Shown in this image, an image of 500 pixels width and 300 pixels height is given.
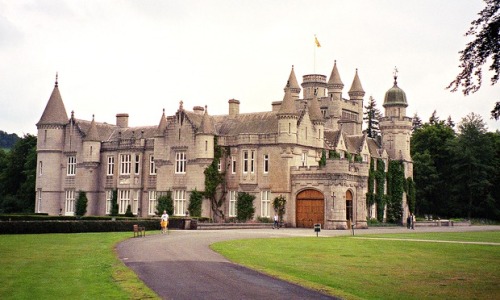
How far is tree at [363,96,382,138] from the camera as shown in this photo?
389ft

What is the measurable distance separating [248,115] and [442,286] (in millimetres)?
45918

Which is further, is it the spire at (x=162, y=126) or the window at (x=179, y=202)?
the spire at (x=162, y=126)

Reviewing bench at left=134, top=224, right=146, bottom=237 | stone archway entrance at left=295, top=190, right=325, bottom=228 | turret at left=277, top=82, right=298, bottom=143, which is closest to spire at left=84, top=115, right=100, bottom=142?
turret at left=277, top=82, right=298, bottom=143

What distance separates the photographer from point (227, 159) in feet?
206

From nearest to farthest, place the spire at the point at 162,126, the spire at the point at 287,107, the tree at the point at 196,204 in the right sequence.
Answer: the spire at the point at 287,107, the tree at the point at 196,204, the spire at the point at 162,126

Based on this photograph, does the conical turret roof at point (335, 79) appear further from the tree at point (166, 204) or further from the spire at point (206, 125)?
the tree at point (166, 204)

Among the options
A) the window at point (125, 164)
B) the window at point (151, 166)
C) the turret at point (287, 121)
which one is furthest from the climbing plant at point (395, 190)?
the window at point (125, 164)

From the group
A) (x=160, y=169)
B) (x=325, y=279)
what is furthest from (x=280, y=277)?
(x=160, y=169)

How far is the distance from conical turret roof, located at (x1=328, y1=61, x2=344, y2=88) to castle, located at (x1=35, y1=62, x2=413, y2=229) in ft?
43.5

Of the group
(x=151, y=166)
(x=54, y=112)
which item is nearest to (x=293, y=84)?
(x=151, y=166)

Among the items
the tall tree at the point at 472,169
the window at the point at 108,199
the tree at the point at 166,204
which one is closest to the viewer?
the tree at the point at 166,204

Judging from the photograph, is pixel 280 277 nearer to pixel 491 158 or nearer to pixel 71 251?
pixel 71 251

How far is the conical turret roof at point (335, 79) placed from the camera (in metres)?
85.9

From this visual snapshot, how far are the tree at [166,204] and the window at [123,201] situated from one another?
5932mm
